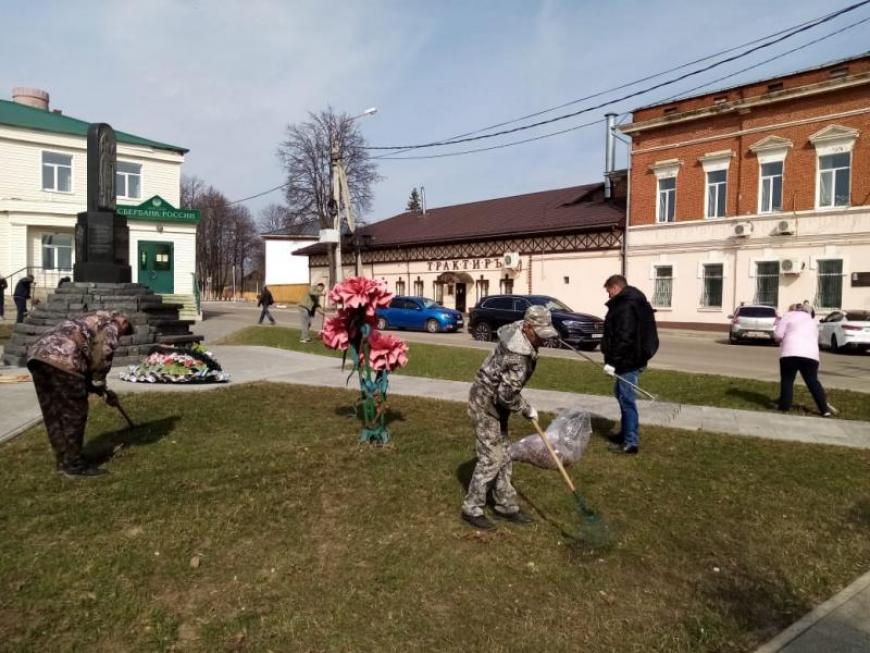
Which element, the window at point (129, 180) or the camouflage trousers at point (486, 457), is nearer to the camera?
the camouflage trousers at point (486, 457)

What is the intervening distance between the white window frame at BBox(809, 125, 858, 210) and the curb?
80.2ft

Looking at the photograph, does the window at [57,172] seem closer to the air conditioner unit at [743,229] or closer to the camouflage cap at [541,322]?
the air conditioner unit at [743,229]

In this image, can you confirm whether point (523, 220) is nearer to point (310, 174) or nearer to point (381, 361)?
point (310, 174)

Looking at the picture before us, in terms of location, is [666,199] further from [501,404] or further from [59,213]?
[59,213]

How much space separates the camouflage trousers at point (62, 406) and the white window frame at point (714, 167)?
27.2 metres

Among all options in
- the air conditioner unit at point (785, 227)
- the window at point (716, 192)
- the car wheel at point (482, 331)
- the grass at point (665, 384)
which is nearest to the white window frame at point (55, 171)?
the grass at point (665, 384)

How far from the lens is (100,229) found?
41.7 feet

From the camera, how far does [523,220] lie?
3578cm

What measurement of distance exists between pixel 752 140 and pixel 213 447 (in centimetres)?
2649

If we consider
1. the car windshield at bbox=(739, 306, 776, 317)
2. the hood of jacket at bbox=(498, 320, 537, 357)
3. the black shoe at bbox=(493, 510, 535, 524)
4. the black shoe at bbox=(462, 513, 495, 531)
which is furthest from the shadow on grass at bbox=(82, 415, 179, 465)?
the car windshield at bbox=(739, 306, 776, 317)

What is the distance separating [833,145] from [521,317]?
14275mm

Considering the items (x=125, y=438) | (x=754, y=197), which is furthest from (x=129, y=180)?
(x=754, y=197)

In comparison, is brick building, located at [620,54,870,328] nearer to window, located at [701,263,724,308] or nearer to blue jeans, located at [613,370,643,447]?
window, located at [701,263,724,308]

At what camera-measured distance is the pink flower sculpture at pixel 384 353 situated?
21.7 feet
